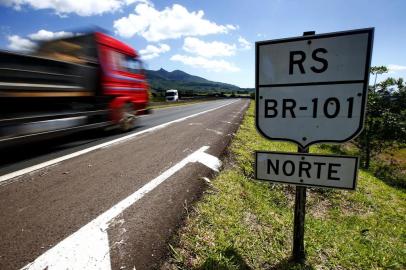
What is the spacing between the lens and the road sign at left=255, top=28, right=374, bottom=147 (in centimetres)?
166

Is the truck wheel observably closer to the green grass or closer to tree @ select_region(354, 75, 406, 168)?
the green grass

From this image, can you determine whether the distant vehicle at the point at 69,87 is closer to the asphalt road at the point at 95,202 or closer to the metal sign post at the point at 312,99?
the asphalt road at the point at 95,202

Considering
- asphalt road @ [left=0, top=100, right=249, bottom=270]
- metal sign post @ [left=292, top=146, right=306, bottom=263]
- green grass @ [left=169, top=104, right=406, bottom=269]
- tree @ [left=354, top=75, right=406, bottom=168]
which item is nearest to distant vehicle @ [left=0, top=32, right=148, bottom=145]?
asphalt road @ [left=0, top=100, right=249, bottom=270]

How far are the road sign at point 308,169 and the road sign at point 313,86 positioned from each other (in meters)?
0.13

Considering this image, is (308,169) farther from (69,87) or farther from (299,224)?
(69,87)

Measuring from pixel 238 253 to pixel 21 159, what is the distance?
15.4 ft

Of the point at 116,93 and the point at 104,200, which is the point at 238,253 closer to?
the point at 104,200

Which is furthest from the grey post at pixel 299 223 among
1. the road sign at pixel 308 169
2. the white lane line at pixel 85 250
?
the white lane line at pixel 85 250

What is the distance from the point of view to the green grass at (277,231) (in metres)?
2.28

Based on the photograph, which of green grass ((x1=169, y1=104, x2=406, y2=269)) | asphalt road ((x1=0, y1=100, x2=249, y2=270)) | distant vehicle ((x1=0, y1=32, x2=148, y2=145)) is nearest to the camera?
asphalt road ((x1=0, y1=100, x2=249, y2=270))

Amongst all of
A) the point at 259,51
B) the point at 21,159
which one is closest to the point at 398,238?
the point at 259,51

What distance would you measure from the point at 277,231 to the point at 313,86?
65.8 inches

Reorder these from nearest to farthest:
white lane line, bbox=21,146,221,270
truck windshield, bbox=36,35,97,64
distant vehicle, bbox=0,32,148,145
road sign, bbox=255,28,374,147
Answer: road sign, bbox=255,28,374,147 → white lane line, bbox=21,146,221,270 → distant vehicle, bbox=0,32,148,145 → truck windshield, bbox=36,35,97,64

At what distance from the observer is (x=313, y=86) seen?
1.77 m
